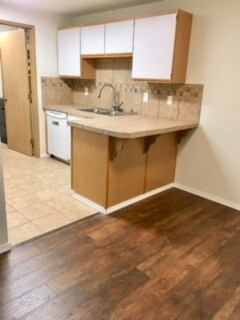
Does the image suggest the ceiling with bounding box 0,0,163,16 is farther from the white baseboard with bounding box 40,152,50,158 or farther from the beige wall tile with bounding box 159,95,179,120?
the white baseboard with bounding box 40,152,50,158

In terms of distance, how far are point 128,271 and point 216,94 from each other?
2156 mm

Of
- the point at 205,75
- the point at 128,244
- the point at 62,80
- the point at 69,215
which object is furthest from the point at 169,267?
the point at 62,80

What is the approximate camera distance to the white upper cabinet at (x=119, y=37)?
131 inches

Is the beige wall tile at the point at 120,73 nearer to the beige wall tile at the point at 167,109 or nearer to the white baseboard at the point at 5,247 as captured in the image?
the beige wall tile at the point at 167,109

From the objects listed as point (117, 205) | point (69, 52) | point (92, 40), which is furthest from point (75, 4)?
point (117, 205)

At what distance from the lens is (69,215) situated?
2.78 metres

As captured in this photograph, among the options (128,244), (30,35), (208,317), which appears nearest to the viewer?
(208,317)

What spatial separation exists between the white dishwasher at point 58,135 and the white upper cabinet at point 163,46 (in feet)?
4.96

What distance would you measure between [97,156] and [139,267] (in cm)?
119

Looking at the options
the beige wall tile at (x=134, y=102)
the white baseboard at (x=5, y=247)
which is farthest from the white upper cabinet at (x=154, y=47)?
the white baseboard at (x=5, y=247)

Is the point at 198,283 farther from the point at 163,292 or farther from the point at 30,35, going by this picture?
the point at 30,35

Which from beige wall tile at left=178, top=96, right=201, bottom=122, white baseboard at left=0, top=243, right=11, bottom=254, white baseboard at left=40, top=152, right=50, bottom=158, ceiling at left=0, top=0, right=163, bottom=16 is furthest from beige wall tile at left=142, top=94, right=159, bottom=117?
white baseboard at left=0, top=243, right=11, bottom=254

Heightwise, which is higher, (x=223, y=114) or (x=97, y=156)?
(x=223, y=114)

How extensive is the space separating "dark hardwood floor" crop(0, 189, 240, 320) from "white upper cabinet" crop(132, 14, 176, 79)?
1.68 m
